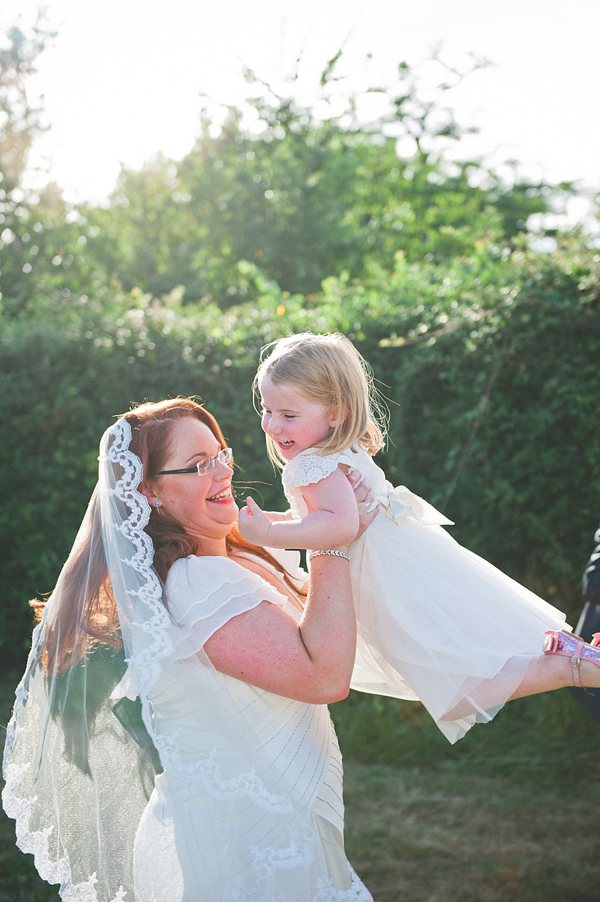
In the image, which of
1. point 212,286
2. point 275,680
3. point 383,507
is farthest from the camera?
point 212,286

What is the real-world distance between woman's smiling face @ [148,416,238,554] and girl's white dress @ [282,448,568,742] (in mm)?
206

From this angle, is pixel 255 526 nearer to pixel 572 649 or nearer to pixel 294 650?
pixel 294 650

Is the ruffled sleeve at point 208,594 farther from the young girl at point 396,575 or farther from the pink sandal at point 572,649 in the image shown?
the pink sandal at point 572,649

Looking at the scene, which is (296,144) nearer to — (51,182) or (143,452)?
(51,182)

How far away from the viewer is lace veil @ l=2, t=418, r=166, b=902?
7.01 ft

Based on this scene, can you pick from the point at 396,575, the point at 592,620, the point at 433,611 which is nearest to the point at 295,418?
the point at 396,575

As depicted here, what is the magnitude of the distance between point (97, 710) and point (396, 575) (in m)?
0.92

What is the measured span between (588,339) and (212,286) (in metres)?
12.1

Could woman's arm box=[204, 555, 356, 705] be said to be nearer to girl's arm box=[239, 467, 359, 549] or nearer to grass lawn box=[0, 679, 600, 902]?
girl's arm box=[239, 467, 359, 549]

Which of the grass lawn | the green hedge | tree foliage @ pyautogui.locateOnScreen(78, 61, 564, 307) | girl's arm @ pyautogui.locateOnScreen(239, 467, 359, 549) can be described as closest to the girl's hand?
girl's arm @ pyautogui.locateOnScreen(239, 467, 359, 549)

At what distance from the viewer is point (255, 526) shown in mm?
2291

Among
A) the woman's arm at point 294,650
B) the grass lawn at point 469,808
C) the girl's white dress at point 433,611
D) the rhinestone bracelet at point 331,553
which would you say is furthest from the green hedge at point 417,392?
the woman's arm at point 294,650

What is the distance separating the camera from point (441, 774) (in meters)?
5.04

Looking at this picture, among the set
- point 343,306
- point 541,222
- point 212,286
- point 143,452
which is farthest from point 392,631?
point 541,222
